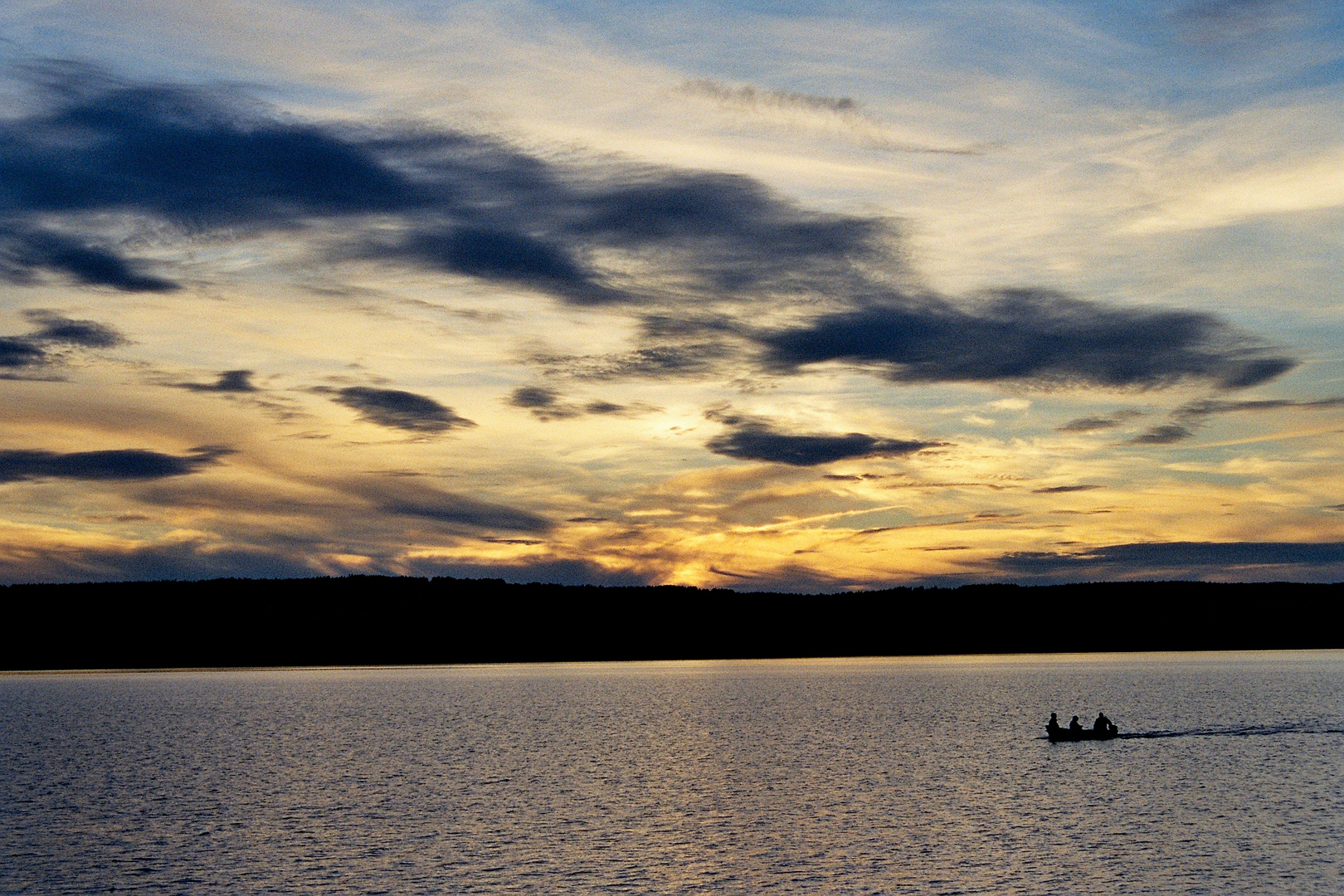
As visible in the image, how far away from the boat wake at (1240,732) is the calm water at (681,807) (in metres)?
0.76

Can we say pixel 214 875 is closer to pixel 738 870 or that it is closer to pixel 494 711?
pixel 738 870

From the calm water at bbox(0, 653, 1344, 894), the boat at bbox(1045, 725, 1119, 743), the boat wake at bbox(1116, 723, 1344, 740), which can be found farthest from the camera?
the boat wake at bbox(1116, 723, 1344, 740)

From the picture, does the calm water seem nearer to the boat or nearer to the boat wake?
the boat wake

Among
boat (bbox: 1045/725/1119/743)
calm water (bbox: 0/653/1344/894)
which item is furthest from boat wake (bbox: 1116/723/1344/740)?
boat (bbox: 1045/725/1119/743)

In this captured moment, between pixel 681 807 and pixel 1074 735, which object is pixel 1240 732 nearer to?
pixel 1074 735

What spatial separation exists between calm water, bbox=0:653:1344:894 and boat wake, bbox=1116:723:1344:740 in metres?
0.76

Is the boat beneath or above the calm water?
above

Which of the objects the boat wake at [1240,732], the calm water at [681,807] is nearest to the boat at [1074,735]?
the calm water at [681,807]

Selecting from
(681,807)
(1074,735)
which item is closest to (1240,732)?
(1074,735)

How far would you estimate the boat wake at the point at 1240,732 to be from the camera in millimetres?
114125

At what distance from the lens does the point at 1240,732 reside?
11662cm

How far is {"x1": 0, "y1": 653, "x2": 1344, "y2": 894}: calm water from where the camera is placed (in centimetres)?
5291

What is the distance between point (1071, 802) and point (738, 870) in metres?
28.2

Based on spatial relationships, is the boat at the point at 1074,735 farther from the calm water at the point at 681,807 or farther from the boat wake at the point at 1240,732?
the boat wake at the point at 1240,732
